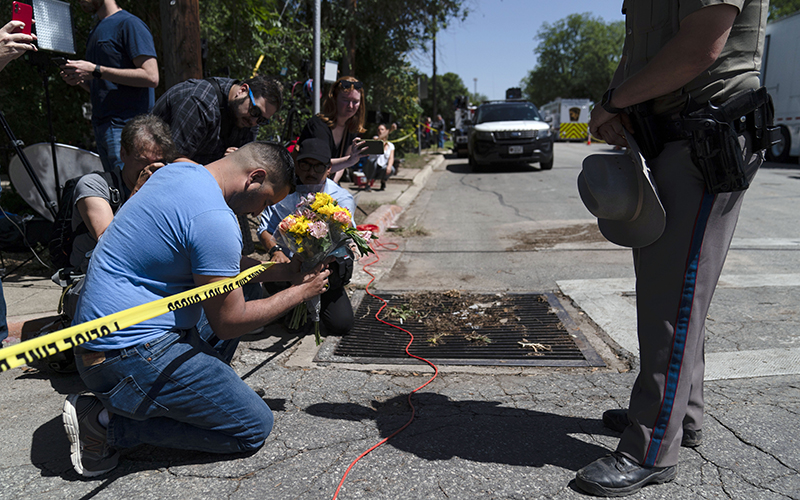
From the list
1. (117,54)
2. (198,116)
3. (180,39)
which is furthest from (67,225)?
(180,39)

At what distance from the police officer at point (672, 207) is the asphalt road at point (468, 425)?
18 centimetres

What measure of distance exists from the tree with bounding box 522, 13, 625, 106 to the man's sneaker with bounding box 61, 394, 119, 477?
253 feet

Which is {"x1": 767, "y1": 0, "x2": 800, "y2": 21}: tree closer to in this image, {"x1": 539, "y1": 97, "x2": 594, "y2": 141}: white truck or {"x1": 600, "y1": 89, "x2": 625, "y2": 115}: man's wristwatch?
{"x1": 539, "y1": 97, "x2": 594, "y2": 141}: white truck

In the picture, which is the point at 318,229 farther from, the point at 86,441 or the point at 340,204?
the point at 86,441

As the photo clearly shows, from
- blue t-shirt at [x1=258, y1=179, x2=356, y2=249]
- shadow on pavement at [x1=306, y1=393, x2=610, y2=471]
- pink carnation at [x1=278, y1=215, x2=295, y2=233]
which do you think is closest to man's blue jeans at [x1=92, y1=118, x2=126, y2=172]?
blue t-shirt at [x1=258, y1=179, x2=356, y2=249]

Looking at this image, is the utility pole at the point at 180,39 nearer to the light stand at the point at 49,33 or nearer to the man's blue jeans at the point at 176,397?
the light stand at the point at 49,33

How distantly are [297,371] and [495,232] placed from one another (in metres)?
4.65

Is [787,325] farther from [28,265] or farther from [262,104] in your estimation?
[28,265]

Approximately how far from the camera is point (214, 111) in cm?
373

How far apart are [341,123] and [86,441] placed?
3193 millimetres

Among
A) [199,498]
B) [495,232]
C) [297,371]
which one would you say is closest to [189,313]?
[199,498]

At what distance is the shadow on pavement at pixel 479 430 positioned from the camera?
2.32 metres

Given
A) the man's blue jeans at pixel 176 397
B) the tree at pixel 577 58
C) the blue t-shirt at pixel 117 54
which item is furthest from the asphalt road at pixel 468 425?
the tree at pixel 577 58

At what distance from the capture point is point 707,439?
2414mm
